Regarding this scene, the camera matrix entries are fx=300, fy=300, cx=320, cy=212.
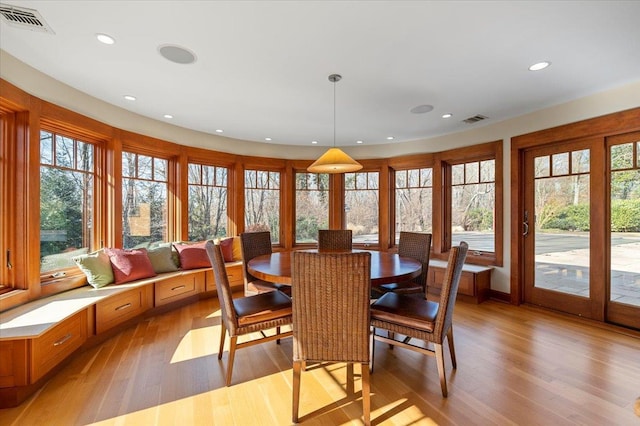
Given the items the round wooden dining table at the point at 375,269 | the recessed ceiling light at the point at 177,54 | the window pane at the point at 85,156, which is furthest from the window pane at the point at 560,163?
the window pane at the point at 85,156

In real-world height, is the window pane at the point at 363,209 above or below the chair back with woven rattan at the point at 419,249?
above

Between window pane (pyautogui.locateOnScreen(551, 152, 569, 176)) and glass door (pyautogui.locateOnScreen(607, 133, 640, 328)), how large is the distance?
41 cm

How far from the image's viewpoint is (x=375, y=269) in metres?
2.51

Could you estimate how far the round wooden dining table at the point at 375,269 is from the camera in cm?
224

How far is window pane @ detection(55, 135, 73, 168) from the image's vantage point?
3.07 meters

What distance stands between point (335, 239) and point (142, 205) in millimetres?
2688

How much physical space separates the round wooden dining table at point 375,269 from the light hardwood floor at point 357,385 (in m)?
0.80

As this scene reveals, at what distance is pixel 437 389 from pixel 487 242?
3.01 meters

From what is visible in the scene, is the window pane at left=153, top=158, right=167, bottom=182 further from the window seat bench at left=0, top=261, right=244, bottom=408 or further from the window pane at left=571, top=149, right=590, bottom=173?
the window pane at left=571, top=149, right=590, bottom=173

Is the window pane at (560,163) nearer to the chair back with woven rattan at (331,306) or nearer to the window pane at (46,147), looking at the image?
the chair back with woven rattan at (331,306)

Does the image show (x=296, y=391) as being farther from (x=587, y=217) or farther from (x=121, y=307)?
(x=587, y=217)

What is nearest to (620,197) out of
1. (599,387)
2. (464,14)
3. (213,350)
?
(599,387)

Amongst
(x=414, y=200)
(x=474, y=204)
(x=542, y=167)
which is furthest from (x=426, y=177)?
(x=542, y=167)

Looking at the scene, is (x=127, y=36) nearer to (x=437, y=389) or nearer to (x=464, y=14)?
(x=464, y=14)
